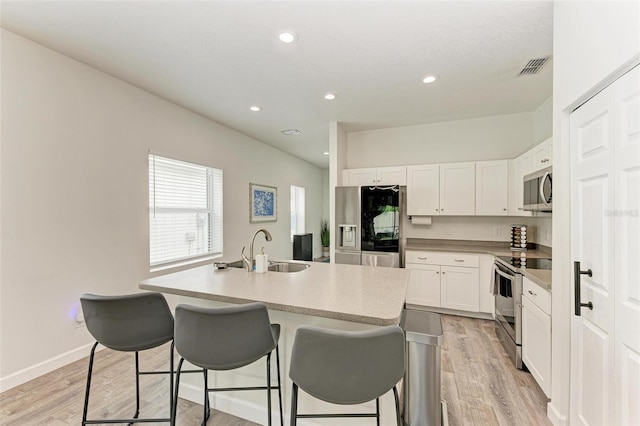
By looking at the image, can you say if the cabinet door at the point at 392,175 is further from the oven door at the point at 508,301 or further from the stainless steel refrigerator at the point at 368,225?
the oven door at the point at 508,301

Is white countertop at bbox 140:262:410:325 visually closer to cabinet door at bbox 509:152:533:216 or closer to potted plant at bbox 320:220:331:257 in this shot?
cabinet door at bbox 509:152:533:216

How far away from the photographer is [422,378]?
5.58 ft

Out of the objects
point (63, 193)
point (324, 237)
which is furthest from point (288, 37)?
point (324, 237)

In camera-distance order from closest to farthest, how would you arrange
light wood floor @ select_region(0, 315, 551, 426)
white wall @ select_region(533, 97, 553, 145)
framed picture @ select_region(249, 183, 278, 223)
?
light wood floor @ select_region(0, 315, 551, 426), white wall @ select_region(533, 97, 553, 145), framed picture @ select_region(249, 183, 278, 223)

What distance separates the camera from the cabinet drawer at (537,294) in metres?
1.99

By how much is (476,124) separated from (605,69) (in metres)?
3.04

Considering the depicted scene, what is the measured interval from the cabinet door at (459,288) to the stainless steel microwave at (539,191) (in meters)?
1.09

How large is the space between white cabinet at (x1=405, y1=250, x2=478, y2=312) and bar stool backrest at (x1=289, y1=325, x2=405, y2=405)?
291 cm

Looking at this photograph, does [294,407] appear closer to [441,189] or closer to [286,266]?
[286,266]

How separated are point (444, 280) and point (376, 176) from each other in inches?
70.3

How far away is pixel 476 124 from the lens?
4.19 m

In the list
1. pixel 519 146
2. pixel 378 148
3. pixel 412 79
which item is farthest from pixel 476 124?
pixel 412 79

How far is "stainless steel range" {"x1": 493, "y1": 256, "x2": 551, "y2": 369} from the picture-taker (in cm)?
251

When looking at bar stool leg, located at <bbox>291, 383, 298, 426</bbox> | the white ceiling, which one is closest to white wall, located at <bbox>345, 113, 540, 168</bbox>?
the white ceiling
